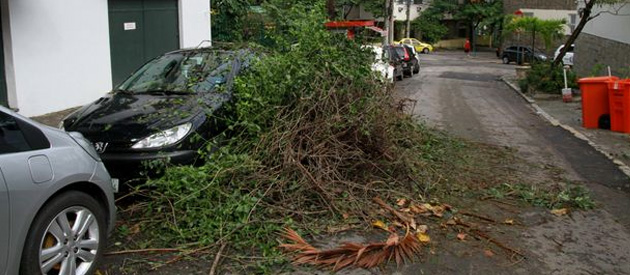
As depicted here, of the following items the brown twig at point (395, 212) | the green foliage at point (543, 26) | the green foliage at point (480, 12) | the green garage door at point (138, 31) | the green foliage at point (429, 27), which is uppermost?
the green foliage at point (480, 12)

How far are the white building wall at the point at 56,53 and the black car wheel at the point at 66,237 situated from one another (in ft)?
26.3

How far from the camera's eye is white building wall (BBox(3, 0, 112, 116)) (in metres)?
11.4

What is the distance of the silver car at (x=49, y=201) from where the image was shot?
12.0 ft

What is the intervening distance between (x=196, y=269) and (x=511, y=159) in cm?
574

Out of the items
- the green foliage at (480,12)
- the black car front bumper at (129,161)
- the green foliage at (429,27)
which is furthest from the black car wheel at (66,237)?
the green foliage at (429,27)

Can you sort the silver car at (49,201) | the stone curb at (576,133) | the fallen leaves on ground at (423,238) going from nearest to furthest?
the silver car at (49,201) → the fallen leaves on ground at (423,238) → the stone curb at (576,133)

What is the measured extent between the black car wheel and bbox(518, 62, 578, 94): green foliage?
17677mm

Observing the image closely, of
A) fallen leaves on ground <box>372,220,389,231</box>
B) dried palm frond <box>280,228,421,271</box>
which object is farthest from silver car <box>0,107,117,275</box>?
fallen leaves on ground <box>372,220,389,231</box>

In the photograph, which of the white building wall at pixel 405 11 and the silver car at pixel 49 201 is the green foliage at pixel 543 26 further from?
the silver car at pixel 49 201

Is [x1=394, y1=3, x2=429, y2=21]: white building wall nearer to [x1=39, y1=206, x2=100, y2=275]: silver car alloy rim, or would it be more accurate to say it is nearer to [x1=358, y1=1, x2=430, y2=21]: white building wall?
[x1=358, y1=1, x2=430, y2=21]: white building wall

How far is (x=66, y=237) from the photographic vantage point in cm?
410

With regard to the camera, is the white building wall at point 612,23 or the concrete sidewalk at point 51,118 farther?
the white building wall at point 612,23

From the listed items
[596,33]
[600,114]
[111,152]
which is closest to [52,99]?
[111,152]

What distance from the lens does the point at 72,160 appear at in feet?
13.8
